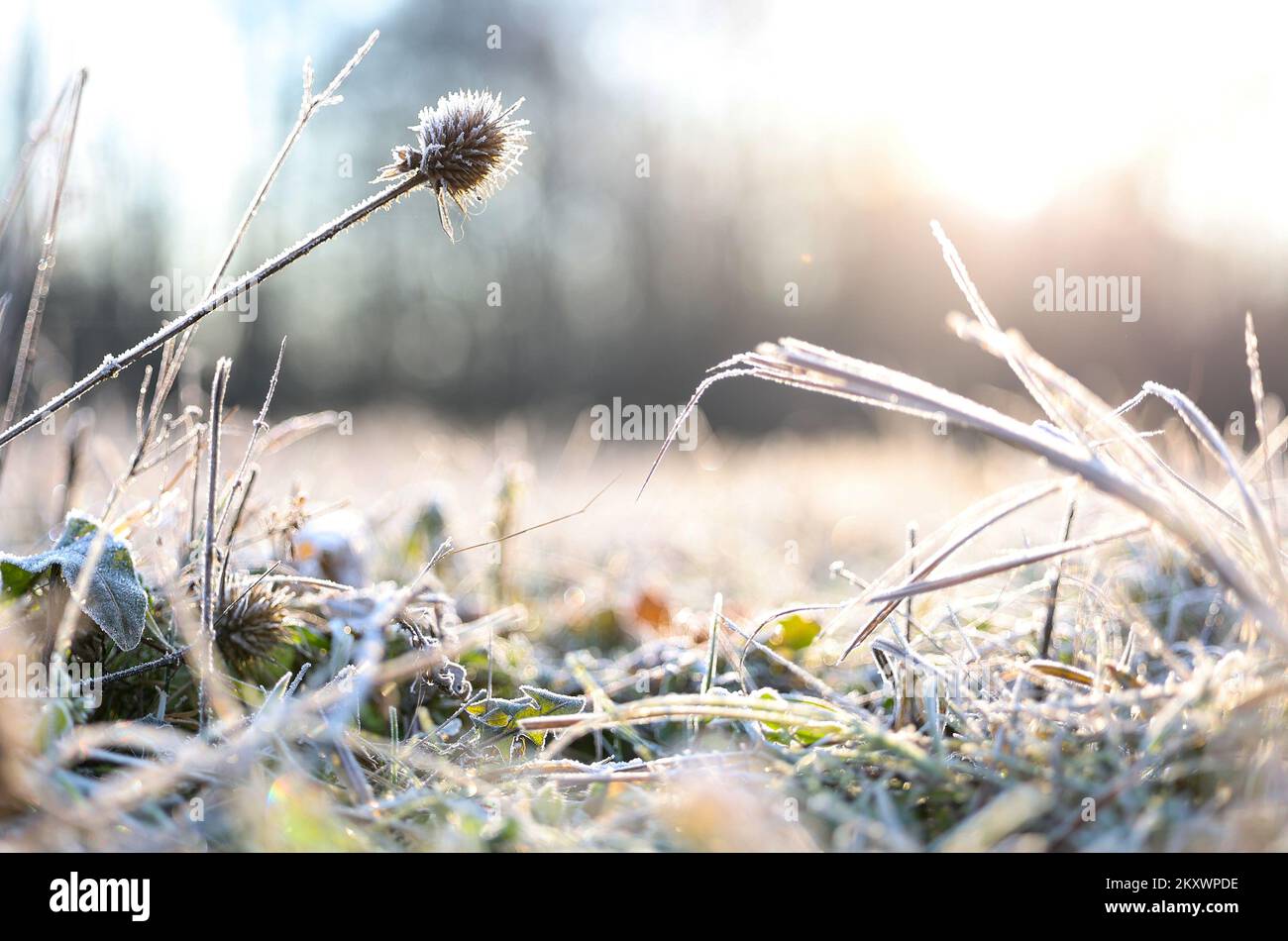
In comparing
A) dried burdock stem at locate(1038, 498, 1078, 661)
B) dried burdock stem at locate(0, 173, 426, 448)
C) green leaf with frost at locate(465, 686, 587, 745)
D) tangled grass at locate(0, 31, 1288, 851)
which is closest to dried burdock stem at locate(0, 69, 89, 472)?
tangled grass at locate(0, 31, 1288, 851)

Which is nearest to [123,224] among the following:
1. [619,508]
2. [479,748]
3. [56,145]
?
[619,508]

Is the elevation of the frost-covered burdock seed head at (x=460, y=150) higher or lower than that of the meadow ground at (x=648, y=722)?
higher

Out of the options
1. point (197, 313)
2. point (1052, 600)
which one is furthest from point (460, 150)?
point (1052, 600)

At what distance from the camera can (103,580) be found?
1.14 meters

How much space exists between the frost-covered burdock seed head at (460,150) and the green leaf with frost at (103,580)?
58 cm

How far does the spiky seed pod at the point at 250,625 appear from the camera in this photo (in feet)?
4.16

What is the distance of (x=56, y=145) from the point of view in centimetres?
162

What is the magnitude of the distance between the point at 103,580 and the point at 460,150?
68cm

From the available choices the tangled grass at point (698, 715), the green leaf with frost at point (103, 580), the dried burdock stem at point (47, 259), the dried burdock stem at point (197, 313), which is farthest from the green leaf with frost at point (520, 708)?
the dried burdock stem at point (47, 259)

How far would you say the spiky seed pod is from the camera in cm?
127

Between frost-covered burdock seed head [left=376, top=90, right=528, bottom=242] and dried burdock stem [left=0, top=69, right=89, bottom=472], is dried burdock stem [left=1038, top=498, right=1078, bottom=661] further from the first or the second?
dried burdock stem [left=0, top=69, right=89, bottom=472]

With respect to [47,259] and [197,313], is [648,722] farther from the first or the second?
[47,259]

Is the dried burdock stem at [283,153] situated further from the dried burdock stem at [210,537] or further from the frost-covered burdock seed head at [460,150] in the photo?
the dried burdock stem at [210,537]
